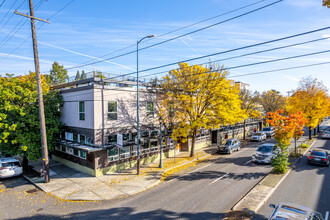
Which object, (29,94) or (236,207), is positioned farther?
(29,94)

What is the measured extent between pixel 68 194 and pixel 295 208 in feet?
44.1

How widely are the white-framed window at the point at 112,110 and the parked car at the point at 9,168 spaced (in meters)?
9.39

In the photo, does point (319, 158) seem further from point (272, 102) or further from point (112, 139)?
point (272, 102)

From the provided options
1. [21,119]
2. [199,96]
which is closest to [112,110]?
[21,119]

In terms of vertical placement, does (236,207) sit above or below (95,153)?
below

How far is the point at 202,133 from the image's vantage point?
91.7ft

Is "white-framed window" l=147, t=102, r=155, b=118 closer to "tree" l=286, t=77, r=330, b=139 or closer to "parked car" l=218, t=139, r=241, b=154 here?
"parked car" l=218, t=139, r=241, b=154

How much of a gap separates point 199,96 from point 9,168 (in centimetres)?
1912

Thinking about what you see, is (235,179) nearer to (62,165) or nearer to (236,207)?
(236,207)

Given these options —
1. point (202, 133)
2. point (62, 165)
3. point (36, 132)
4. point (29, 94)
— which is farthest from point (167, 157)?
point (29, 94)

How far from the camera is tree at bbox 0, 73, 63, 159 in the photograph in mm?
16219

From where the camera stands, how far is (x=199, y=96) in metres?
20.2

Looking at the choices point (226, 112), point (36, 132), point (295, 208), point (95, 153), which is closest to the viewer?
point (295, 208)

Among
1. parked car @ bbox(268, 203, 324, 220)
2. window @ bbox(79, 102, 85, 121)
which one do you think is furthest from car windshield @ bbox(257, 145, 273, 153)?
window @ bbox(79, 102, 85, 121)
